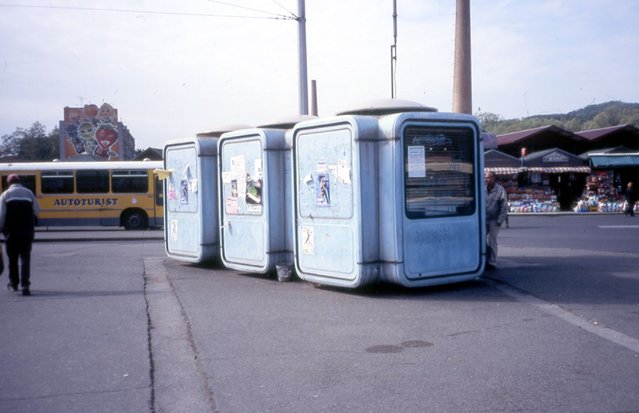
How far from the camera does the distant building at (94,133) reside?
47938 millimetres

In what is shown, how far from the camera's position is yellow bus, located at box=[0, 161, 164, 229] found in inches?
1053

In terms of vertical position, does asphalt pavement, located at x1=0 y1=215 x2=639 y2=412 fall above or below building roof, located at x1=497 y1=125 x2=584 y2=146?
below

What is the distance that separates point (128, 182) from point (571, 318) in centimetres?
2190

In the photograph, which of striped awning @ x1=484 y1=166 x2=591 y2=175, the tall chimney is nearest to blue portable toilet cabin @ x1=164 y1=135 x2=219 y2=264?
the tall chimney

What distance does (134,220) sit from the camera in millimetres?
27000

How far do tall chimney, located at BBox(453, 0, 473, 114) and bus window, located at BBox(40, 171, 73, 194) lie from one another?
51.7 feet

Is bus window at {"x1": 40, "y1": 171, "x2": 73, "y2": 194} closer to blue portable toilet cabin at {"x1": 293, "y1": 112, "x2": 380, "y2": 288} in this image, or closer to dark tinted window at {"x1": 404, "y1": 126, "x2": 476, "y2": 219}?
blue portable toilet cabin at {"x1": 293, "y1": 112, "x2": 380, "y2": 288}

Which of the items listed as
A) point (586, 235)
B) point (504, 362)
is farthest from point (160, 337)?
point (586, 235)

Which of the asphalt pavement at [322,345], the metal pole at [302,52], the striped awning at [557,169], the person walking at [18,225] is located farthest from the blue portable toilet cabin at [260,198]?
the striped awning at [557,169]

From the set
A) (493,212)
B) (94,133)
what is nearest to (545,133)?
(94,133)

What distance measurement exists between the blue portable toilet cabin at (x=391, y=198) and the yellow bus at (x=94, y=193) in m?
18.0

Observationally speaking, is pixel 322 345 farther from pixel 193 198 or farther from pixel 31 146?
pixel 31 146

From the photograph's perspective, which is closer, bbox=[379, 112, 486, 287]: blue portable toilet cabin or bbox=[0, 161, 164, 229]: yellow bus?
bbox=[379, 112, 486, 287]: blue portable toilet cabin

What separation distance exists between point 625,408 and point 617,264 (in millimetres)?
8395
